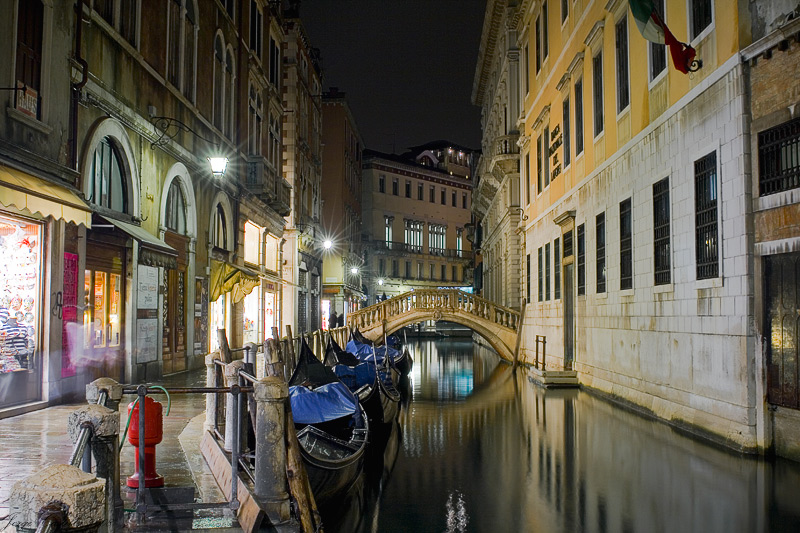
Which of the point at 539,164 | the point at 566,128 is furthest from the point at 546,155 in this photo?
the point at 566,128

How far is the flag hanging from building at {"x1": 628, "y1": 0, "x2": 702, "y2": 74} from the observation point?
9.91m

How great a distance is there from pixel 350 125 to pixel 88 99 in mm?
34016

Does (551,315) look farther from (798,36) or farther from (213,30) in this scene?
(798,36)

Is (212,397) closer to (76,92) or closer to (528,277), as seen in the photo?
(76,92)

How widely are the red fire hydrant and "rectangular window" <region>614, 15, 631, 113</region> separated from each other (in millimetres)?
10646

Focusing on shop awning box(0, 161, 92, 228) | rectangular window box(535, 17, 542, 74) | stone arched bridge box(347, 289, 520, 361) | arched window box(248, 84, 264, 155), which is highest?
rectangular window box(535, 17, 542, 74)

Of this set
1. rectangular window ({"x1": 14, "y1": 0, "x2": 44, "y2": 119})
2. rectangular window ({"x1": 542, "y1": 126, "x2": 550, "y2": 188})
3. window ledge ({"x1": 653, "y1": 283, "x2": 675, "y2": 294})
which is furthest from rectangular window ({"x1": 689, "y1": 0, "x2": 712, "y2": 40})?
rectangular window ({"x1": 542, "y1": 126, "x2": 550, "y2": 188})

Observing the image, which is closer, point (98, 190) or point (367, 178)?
point (98, 190)

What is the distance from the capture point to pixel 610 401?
14.1m

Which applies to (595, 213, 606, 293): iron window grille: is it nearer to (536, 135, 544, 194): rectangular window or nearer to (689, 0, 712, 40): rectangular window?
(689, 0, 712, 40): rectangular window

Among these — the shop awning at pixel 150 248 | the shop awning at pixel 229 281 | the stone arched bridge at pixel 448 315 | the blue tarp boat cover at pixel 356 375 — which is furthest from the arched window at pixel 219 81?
the stone arched bridge at pixel 448 315

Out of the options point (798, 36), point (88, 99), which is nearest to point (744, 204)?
point (798, 36)

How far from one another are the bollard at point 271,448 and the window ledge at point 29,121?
5283 mm

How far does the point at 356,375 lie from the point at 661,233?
5.86 meters
